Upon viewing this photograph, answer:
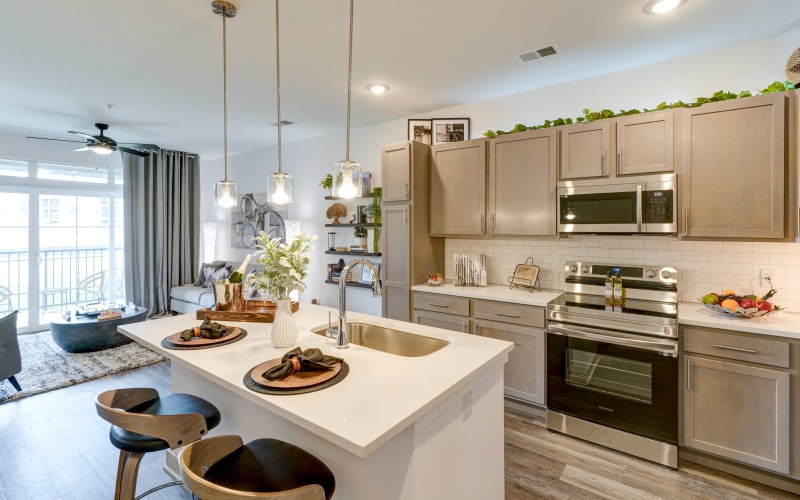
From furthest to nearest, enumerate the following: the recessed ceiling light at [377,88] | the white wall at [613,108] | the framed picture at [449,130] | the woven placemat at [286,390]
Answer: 1. the framed picture at [449,130]
2. the recessed ceiling light at [377,88]
3. the white wall at [613,108]
4. the woven placemat at [286,390]

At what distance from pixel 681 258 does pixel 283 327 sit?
2866 millimetres

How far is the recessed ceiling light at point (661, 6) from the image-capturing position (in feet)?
7.24

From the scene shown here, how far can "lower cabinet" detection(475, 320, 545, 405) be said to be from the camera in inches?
116

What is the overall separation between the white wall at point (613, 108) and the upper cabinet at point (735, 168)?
0.35 meters

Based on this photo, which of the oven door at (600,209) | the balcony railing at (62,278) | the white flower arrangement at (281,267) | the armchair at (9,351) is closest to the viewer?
the white flower arrangement at (281,267)

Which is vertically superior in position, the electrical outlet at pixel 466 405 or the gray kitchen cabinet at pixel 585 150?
the gray kitchen cabinet at pixel 585 150

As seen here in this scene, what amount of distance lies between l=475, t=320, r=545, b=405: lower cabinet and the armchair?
413 cm

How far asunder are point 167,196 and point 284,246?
5685 millimetres

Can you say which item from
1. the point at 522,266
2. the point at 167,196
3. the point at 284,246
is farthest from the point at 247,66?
the point at 167,196

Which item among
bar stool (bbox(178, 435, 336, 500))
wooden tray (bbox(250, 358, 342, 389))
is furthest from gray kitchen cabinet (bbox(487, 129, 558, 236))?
bar stool (bbox(178, 435, 336, 500))

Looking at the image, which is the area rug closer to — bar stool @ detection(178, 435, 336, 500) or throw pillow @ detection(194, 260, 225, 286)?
throw pillow @ detection(194, 260, 225, 286)

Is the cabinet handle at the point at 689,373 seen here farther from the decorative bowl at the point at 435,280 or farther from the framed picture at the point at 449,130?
the framed picture at the point at 449,130

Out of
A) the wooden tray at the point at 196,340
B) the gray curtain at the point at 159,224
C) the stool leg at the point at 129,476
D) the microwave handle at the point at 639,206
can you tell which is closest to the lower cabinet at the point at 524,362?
the microwave handle at the point at 639,206

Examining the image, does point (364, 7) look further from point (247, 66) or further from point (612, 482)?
point (612, 482)
